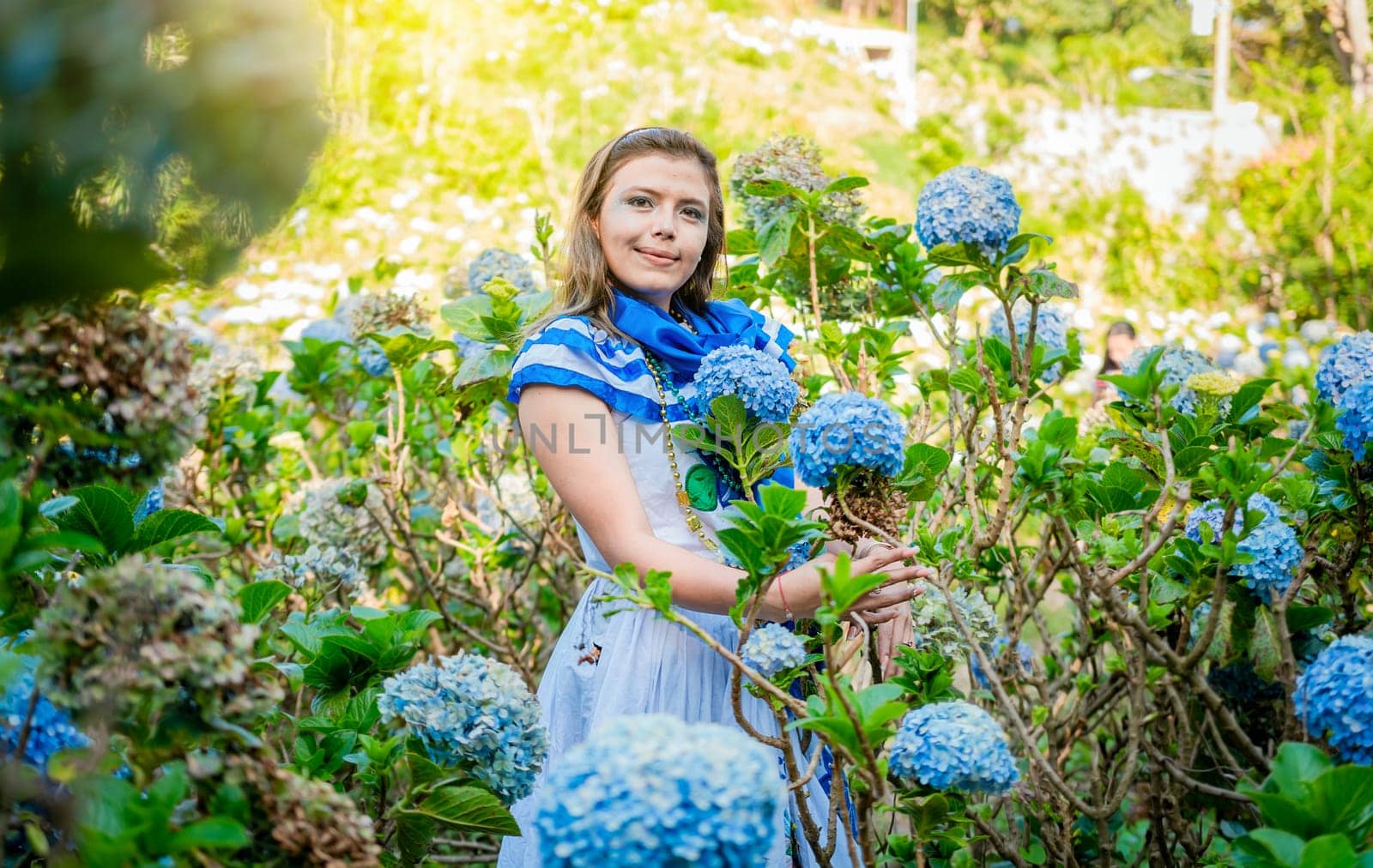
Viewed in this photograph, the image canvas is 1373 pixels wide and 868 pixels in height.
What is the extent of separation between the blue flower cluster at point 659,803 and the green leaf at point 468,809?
1.07 feet

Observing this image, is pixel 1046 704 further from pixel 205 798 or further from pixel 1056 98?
pixel 1056 98

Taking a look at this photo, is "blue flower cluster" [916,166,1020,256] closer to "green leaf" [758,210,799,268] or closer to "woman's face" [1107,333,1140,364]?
"green leaf" [758,210,799,268]

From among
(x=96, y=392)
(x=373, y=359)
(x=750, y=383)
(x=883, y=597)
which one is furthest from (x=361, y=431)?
(x=96, y=392)

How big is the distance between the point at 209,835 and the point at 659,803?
0.34 metres

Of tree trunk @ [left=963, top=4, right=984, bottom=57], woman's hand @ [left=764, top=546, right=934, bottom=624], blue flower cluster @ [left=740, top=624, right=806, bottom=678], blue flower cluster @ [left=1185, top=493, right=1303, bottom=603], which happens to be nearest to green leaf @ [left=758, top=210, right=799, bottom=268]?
woman's hand @ [left=764, top=546, right=934, bottom=624]

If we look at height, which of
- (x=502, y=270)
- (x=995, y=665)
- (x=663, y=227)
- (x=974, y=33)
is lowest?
(x=995, y=665)

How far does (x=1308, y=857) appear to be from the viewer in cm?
92

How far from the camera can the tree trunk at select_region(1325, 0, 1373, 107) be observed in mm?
7605

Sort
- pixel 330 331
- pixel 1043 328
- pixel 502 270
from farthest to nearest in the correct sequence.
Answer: pixel 330 331 → pixel 502 270 → pixel 1043 328

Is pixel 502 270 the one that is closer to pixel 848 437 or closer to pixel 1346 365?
pixel 848 437

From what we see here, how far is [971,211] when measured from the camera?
5.54ft

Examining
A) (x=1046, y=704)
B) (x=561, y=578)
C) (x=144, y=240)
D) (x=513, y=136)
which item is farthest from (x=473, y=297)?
(x=513, y=136)

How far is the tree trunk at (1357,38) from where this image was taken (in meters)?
7.61

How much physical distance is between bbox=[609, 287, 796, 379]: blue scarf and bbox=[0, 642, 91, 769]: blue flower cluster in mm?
927
